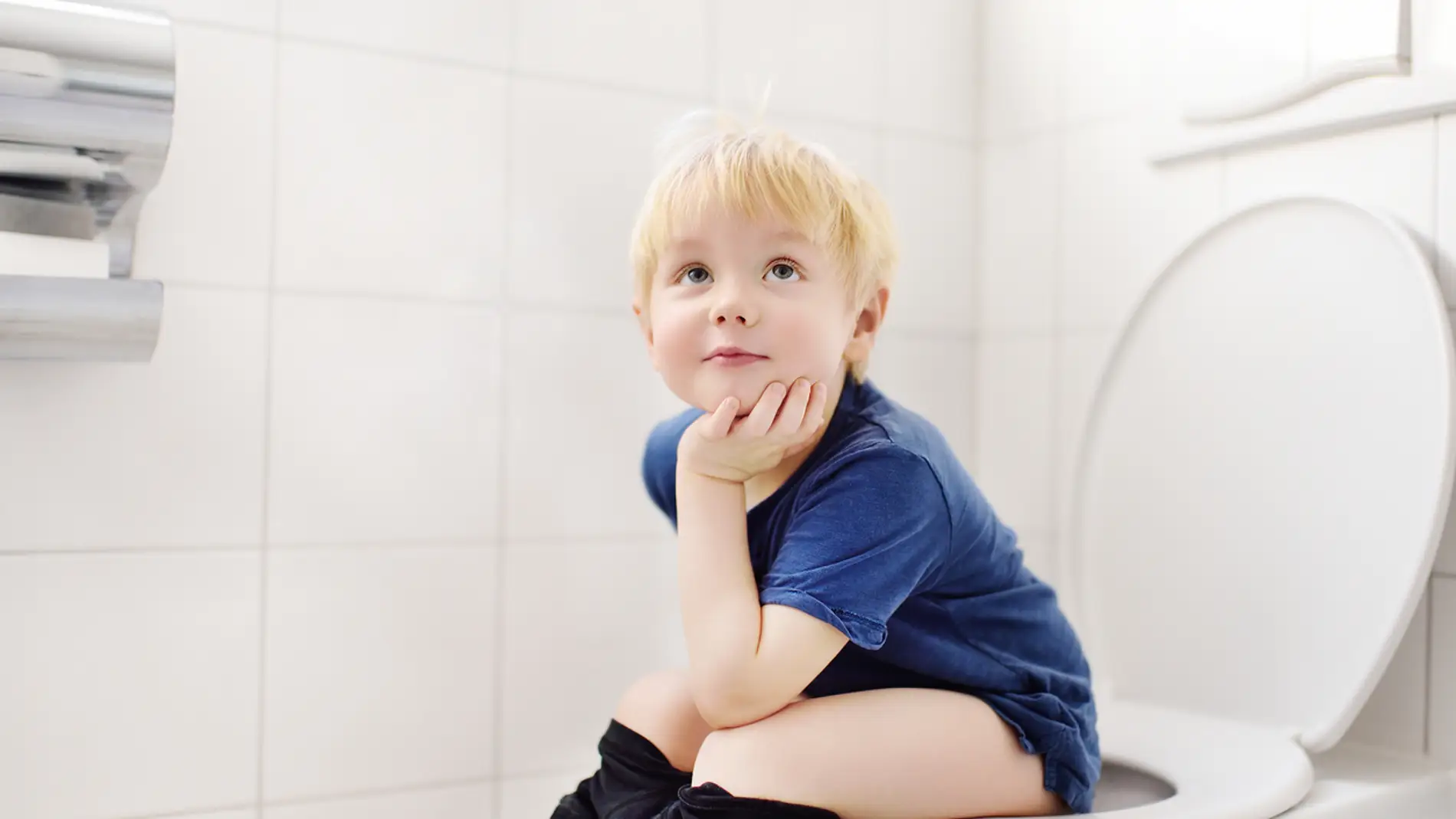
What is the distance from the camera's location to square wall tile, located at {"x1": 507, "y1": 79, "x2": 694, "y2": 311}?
1.30m

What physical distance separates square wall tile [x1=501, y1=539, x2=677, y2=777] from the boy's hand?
47 centimetres

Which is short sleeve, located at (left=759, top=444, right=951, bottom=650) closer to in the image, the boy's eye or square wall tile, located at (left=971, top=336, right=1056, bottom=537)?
the boy's eye

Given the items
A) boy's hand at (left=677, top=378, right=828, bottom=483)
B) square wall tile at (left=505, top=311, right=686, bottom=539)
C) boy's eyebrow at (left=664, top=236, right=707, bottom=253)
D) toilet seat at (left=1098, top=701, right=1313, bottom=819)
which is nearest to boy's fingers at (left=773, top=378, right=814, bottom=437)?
boy's hand at (left=677, top=378, right=828, bottom=483)

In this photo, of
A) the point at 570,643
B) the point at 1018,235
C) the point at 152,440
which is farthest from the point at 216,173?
the point at 1018,235

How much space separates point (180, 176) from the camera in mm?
1146

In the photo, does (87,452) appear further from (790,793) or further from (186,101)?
(790,793)

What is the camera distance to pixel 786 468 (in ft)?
3.17

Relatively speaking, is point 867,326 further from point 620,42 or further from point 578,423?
point 620,42

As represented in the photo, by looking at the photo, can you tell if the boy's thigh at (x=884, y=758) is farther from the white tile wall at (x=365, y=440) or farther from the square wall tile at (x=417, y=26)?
the square wall tile at (x=417, y=26)

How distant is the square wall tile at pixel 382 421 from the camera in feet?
3.91

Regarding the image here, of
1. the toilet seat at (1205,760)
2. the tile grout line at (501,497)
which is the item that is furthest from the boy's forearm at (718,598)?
the tile grout line at (501,497)

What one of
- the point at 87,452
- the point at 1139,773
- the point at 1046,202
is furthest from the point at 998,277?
the point at 87,452

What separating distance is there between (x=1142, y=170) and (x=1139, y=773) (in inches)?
26.8

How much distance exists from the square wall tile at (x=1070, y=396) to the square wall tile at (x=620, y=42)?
53 cm
